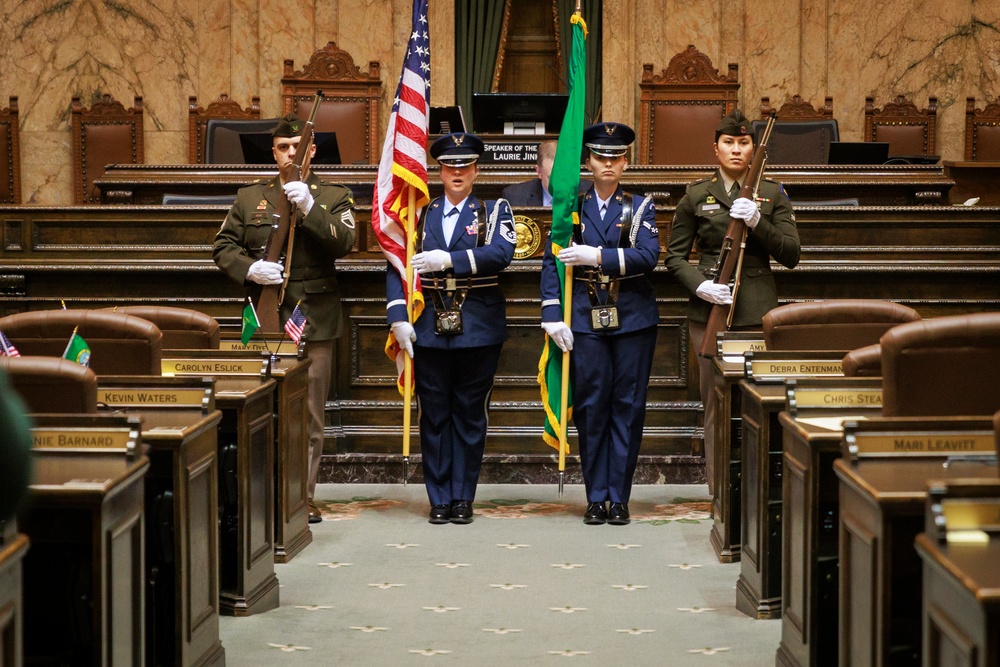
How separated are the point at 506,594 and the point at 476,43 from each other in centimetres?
710

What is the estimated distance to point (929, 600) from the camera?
2006 millimetres

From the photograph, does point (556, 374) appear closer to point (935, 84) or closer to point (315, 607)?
point (315, 607)

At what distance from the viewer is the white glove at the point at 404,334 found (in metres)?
5.18

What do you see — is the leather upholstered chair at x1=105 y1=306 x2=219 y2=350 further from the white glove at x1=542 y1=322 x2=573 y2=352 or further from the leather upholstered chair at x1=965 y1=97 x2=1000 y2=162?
the leather upholstered chair at x1=965 y1=97 x2=1000 y2=162

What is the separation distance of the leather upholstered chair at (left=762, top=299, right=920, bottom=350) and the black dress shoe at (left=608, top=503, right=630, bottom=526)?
1.22m

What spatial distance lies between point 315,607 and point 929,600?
252cm

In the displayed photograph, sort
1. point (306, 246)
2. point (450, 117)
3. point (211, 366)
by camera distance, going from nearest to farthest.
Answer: point (211, 366) < point (306, 246) < point (450, 117)

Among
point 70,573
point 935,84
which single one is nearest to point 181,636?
point 70,573

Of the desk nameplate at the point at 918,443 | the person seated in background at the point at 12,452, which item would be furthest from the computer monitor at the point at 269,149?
the person seated in background at the point at 12,452

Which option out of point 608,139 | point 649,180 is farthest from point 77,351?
point 649,180

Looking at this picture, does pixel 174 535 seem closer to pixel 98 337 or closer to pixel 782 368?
pixel 98 337

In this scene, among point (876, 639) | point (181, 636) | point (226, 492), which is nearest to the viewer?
point (876, 639)

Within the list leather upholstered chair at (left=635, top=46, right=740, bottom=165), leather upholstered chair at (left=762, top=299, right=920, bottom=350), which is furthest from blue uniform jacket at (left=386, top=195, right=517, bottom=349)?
leather upholstered chair at (left=635, top=46, right=740, bottom=165)

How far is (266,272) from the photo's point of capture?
202 inches
